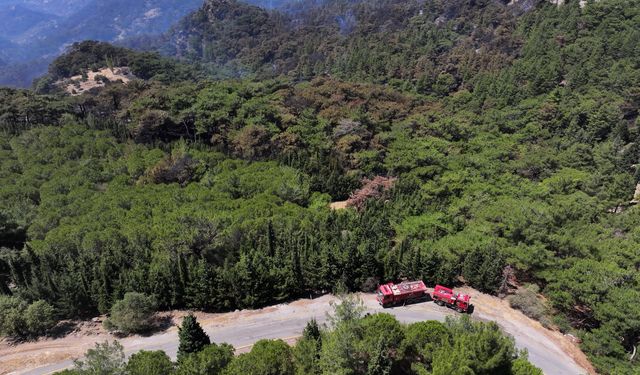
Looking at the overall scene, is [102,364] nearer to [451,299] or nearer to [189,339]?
[189,339]

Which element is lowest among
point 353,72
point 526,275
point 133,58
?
point 526,275

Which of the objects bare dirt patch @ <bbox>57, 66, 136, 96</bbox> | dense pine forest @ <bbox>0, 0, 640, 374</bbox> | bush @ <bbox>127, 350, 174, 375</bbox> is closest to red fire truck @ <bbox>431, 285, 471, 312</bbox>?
dense pine forest @ <bbox>0, 0, 640, 374</bbox>

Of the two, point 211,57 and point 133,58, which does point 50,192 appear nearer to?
point 133,58

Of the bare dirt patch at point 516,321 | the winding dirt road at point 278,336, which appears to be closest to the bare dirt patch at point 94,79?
the winding dirt road at point 278,336

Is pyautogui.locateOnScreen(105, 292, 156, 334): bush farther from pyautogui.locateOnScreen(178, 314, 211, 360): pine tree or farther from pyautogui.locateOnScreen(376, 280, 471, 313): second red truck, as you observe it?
pyautogui.locateOnScreen(376, 280, 471, 313): second red truck

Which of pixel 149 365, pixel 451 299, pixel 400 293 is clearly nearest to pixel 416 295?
pixel 400 293

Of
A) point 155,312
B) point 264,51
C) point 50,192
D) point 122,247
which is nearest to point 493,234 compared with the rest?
point 155,312
